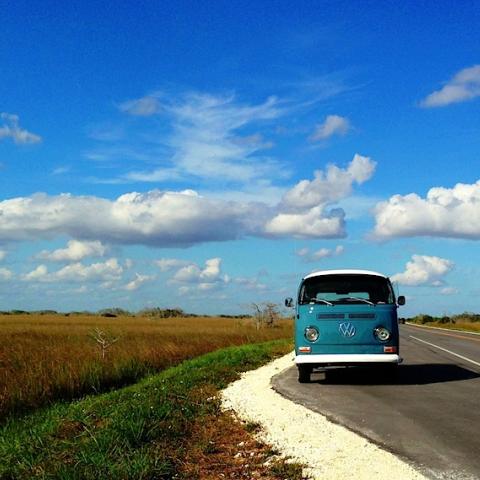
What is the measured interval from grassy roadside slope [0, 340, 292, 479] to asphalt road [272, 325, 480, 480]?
2.03 metres

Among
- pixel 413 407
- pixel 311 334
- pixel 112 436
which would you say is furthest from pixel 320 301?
pixel 112 436

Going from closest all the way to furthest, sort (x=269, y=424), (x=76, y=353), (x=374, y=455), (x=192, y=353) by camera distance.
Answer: (x=374, y=455)
(x=269, y=424)
(x=76, y=353)
(x=192, y=353)

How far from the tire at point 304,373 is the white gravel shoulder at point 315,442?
63.5 inches

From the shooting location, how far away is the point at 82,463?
23.7 feet

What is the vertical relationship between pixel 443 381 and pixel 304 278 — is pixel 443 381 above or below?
below

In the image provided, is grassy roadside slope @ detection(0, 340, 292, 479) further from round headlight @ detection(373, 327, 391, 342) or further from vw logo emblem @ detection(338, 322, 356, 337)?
round headlight @ detection(373, 327, 391, 342)

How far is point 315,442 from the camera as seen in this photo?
25.9 ft

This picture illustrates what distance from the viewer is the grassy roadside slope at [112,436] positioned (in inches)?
272

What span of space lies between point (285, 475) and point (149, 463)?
142 cm

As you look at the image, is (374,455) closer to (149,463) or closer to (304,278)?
(149,463)

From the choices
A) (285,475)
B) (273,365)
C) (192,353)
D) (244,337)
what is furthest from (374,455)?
(244,337)

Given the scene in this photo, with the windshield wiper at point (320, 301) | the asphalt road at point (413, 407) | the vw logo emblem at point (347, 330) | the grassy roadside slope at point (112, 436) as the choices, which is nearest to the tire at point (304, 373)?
the asphalt road at point (413, 407)

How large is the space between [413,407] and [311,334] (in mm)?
3123

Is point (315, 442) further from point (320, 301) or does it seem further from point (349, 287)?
point (349, 287)
